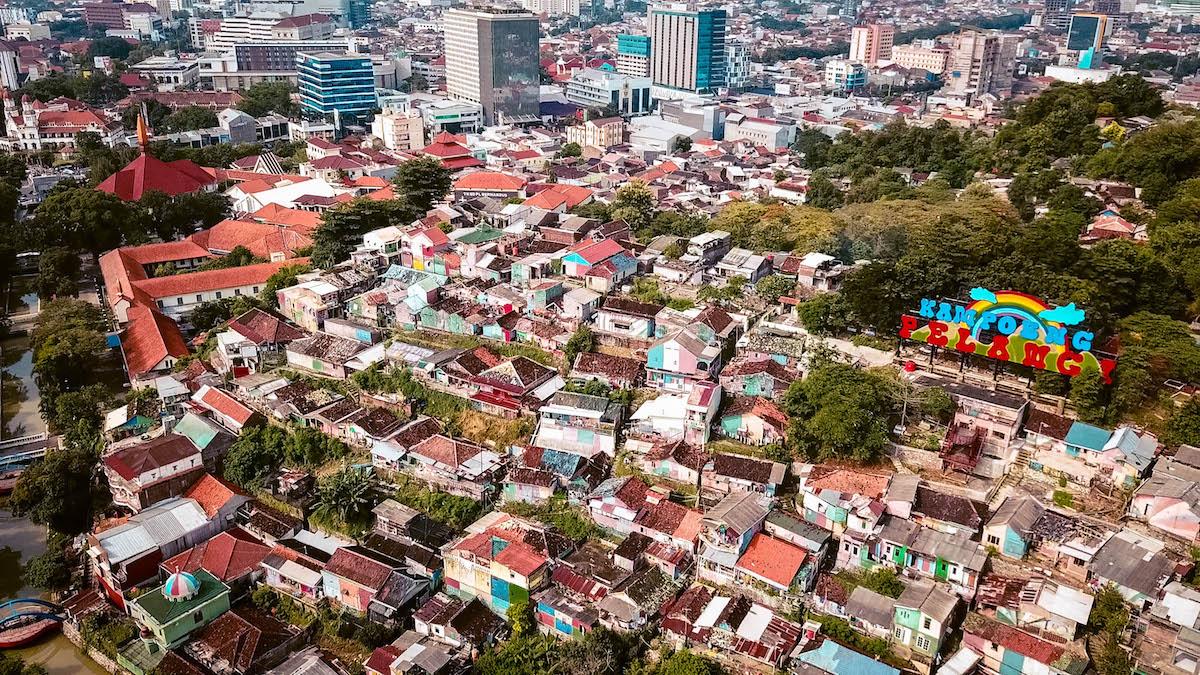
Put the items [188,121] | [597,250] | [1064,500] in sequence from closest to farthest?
[1064,500] < [597,250] < [188,121]

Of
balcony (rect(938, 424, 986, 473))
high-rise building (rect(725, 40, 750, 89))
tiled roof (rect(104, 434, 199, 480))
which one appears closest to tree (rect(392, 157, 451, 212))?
tiled roof (rect(104, 434, 199, 480))

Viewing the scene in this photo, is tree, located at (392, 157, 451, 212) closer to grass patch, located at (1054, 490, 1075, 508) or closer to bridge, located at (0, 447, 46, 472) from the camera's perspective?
bridge, located at (0, 447, 46, 472)

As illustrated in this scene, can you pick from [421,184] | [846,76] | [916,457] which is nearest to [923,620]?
[916,457]

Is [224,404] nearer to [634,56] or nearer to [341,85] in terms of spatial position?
[341,85]

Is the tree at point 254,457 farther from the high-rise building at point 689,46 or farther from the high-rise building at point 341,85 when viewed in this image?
the high-rise building at point 689,46

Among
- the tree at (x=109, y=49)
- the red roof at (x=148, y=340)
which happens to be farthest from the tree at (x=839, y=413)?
the tree at (x=109, y=49)

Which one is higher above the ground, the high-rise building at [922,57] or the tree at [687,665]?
the high-rise building at [922,57]
